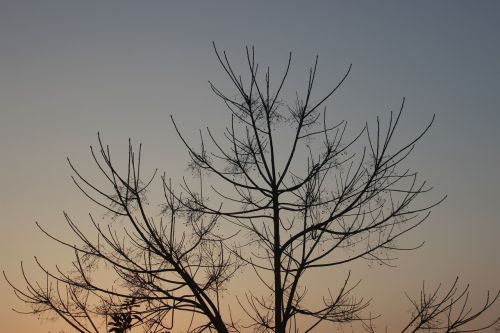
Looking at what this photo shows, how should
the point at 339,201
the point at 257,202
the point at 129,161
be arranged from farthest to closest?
the point at 257,202 → the point at 339,201 → the point at 129,161

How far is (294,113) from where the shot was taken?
4918 millimetres

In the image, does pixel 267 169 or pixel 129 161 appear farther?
pixel 267 169

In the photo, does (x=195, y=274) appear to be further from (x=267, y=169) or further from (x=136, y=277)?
(x=267, y=169)

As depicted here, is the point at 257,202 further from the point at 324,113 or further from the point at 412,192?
the point at 412,192

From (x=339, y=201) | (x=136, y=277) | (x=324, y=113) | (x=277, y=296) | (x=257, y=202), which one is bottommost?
(x=277, y=296)

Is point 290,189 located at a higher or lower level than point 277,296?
Answer: higher

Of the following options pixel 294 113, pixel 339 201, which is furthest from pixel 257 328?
pixel 294 113

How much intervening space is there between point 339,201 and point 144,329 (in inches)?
81.9

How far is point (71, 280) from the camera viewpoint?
426 cm

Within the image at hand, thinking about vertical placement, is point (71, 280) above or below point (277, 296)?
above

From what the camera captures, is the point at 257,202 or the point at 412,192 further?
the point at 257,202

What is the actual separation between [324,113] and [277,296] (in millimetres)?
1741

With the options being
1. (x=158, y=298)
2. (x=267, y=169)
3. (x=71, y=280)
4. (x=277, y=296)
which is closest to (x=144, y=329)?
(x=158, y=298)

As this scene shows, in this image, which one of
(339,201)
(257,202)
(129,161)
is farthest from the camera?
(257,202)
